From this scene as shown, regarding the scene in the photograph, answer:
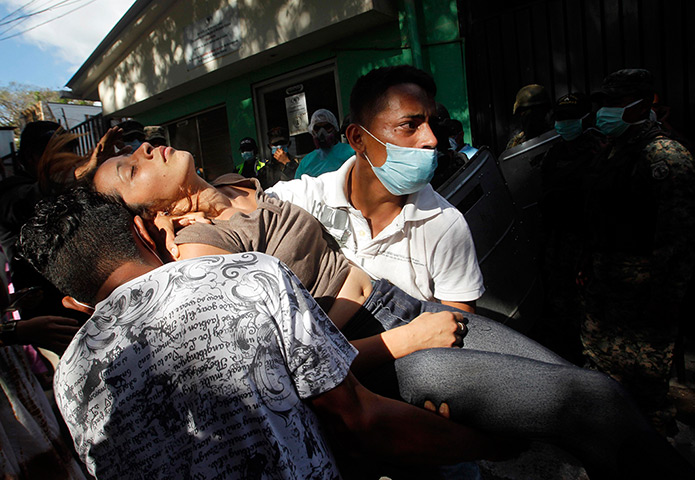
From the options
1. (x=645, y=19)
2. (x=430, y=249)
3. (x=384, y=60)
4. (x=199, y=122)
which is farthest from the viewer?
(x=199, y=122)

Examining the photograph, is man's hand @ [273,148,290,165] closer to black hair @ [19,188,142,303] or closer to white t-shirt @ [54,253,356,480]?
black hair @ [19,188,142,303]

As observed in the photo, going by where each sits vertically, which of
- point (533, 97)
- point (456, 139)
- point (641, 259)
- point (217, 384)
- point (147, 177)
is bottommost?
point (641, 259)

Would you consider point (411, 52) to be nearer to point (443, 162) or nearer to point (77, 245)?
point (443, 162)

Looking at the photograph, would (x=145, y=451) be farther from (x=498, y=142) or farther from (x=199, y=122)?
(x=199, y=122)

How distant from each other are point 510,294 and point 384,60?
501 centimetres

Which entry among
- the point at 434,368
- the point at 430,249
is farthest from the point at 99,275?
the point at 430,249

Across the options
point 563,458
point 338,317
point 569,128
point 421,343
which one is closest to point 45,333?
point 338,317

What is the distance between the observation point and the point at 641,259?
2.78 meters

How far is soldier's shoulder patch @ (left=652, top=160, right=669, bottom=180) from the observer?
2.57m

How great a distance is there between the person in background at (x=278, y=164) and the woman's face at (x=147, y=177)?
418 centimetres

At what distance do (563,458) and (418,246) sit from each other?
1.00 m

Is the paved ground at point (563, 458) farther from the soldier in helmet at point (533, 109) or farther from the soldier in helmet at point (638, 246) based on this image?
the soldier in helmet at point (533, 109)

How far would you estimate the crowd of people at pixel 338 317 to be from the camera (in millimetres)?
973

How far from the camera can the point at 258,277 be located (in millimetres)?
1076
